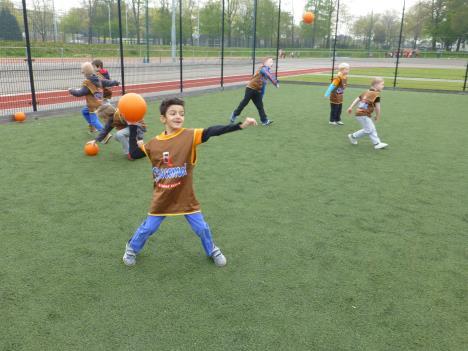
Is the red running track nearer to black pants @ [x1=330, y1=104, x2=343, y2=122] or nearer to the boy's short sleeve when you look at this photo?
black pants @ [x1=330, y1=104, x2=343, y2=122]

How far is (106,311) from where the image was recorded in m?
3.16

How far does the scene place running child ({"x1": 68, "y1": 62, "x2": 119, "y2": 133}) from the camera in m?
8.53

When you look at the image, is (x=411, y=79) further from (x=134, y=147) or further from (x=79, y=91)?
(x=134, y=147)

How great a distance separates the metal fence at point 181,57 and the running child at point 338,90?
6.78 metres

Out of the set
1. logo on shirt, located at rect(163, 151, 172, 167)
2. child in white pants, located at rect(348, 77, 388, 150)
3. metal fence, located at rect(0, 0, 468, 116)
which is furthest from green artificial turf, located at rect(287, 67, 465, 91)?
logo on shirt, located at rect(163, 151, 172, 167)

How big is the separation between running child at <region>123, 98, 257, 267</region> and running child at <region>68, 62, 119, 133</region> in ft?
18.1

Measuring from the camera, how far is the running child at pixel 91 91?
8.53m

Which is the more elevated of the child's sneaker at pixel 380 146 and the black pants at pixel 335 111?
the black pants at pixel 335 111

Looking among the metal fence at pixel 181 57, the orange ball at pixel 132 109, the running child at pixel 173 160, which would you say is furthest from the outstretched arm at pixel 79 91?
the running child at pixel 173 160

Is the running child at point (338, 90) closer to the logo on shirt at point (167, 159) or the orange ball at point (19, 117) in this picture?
the logo on shirt at point (167, 159)

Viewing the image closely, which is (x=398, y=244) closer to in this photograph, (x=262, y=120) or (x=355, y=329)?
(x=355, y=329)

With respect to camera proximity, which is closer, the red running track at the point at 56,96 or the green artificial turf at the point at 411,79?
the red running track at the point at 56,96

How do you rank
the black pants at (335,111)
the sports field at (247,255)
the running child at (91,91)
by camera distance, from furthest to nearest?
the black pants at (335,111), the running child at (91,91), the sports field at (247,255)

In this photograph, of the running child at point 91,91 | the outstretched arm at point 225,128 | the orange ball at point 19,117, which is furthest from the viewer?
the orange ball at point 19,117
